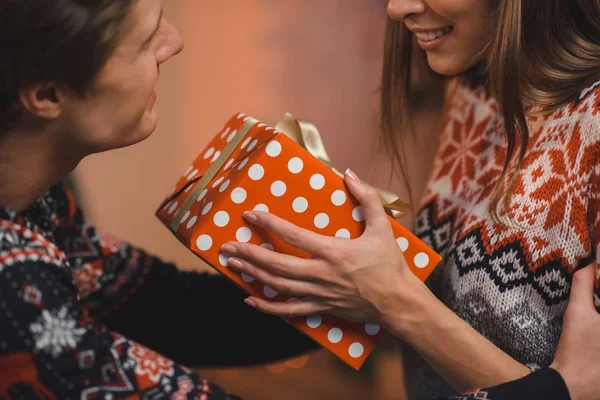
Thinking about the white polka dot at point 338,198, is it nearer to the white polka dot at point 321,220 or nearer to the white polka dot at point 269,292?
the white polka dot at point 321,220

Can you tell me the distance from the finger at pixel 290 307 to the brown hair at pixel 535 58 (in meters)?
0.31

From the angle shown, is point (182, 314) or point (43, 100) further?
point (182, 314)

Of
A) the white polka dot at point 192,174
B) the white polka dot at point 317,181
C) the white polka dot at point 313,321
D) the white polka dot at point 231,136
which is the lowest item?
the white polka dot at point 313,321

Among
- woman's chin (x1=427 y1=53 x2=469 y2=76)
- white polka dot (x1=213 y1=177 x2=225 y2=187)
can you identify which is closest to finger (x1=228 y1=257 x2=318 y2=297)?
white polka dot (x1=213 y1=177 x2=225 y2=187)

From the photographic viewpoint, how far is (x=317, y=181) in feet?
2.52

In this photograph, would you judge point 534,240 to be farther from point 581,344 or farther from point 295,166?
point 295,166

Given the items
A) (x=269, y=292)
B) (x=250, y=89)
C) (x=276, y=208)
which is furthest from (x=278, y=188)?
(x=250, y=89)

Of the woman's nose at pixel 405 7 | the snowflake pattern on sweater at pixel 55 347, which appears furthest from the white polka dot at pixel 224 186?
the woman's nose at pixel 405 7

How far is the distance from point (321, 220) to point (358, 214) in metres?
0.05

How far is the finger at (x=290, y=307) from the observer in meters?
0.79

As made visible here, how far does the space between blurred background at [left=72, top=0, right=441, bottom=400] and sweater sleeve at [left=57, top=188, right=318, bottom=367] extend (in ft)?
1.50

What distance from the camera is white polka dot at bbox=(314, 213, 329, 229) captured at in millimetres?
781

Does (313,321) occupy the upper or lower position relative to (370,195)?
lower

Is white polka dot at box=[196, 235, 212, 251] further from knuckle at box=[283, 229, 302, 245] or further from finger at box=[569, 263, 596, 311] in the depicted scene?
finger at box=[569, 263, 596, 311]
